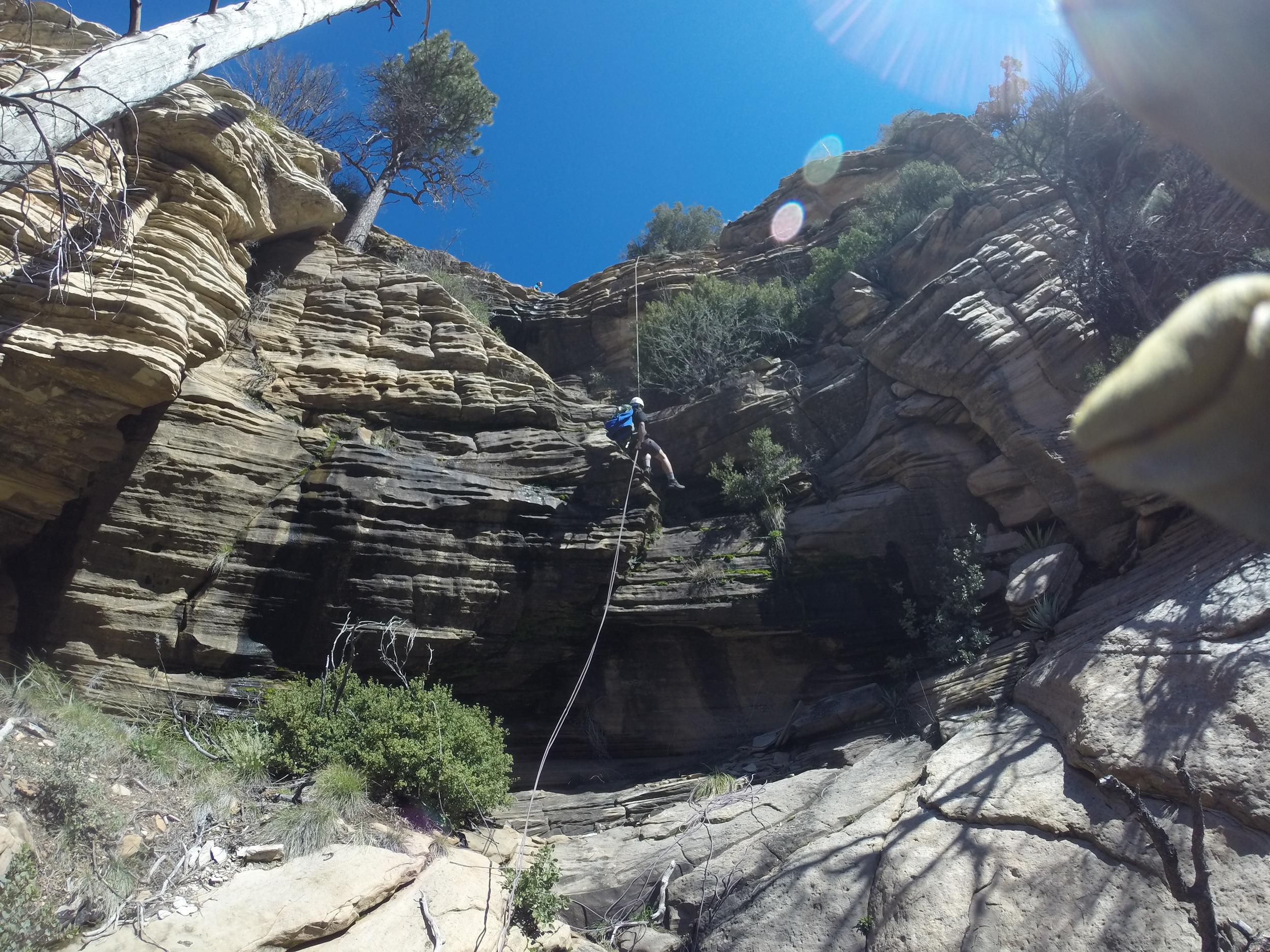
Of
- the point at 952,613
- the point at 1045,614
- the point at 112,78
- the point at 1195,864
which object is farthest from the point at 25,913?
the point at 952,613

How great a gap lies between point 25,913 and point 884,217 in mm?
20424

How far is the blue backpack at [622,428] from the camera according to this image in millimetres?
13133

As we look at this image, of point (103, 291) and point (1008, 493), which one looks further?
point (1008, 493)

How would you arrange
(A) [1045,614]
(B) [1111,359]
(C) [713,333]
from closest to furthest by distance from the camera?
(A) [1045,614], (B) [1111,359], (C) [713,333]

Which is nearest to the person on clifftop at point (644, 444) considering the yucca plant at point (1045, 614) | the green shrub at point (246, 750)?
the yucca plant at point (1045, 614)

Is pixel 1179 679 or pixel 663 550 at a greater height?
pixel 663 550

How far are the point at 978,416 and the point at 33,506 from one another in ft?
44.3

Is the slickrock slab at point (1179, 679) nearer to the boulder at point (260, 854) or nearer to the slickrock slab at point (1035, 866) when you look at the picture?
the slickrock slab at point (1035, 866)

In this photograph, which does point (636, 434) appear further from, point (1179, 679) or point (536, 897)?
point (1179, 679)

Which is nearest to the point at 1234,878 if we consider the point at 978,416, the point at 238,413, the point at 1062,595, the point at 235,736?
the point at 1062,595

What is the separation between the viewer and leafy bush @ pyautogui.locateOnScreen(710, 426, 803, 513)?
512 inches

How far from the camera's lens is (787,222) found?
24.1m

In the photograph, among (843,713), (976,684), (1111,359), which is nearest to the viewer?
(976,684)

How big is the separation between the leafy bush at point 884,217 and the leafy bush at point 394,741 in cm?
1369
